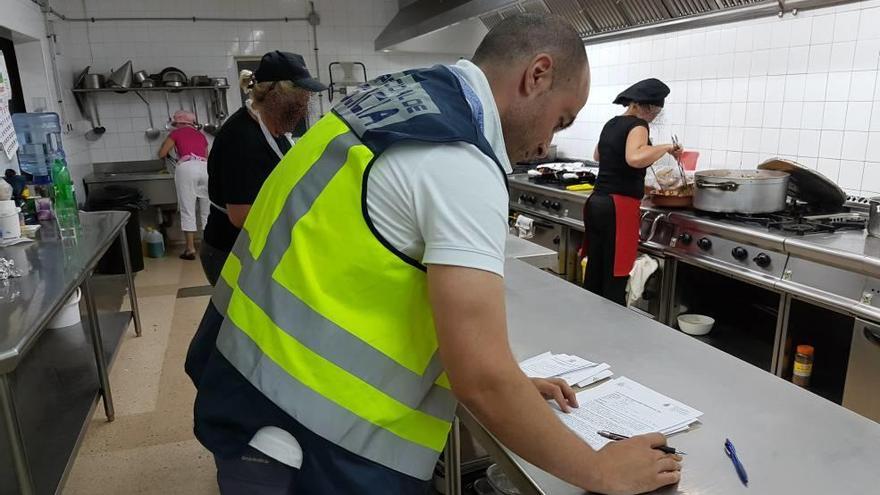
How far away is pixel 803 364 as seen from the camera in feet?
8.10

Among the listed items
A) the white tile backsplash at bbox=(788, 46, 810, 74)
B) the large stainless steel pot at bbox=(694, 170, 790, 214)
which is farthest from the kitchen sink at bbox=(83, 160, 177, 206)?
the white tile backsplash at bbox=(788, 46, 810, 74)

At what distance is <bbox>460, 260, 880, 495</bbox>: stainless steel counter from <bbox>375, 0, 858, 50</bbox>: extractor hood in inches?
65.8

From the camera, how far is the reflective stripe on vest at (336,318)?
2.69 ft

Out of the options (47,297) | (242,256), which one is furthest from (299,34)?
(242,256)

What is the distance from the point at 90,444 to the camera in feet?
8.48

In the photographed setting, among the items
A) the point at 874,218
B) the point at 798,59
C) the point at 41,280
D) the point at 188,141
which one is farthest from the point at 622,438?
the point at 188,141

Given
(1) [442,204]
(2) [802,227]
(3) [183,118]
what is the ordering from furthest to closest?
(3) [183,118] → (2) [802,227] → (1) [442,204]

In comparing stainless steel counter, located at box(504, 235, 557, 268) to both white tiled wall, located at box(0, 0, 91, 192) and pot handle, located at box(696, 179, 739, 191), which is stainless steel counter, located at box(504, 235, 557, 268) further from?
white tiled wall, located at box(0, 0, 91, 192)

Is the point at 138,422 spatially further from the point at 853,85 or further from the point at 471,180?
the point at 853,85

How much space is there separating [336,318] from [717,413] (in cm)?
78

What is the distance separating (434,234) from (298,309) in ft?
0.77

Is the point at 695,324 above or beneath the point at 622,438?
beneath

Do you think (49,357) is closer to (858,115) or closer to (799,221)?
(799,221)

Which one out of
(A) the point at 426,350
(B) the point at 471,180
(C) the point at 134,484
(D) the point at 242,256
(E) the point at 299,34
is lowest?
(C) the point at 134,484
